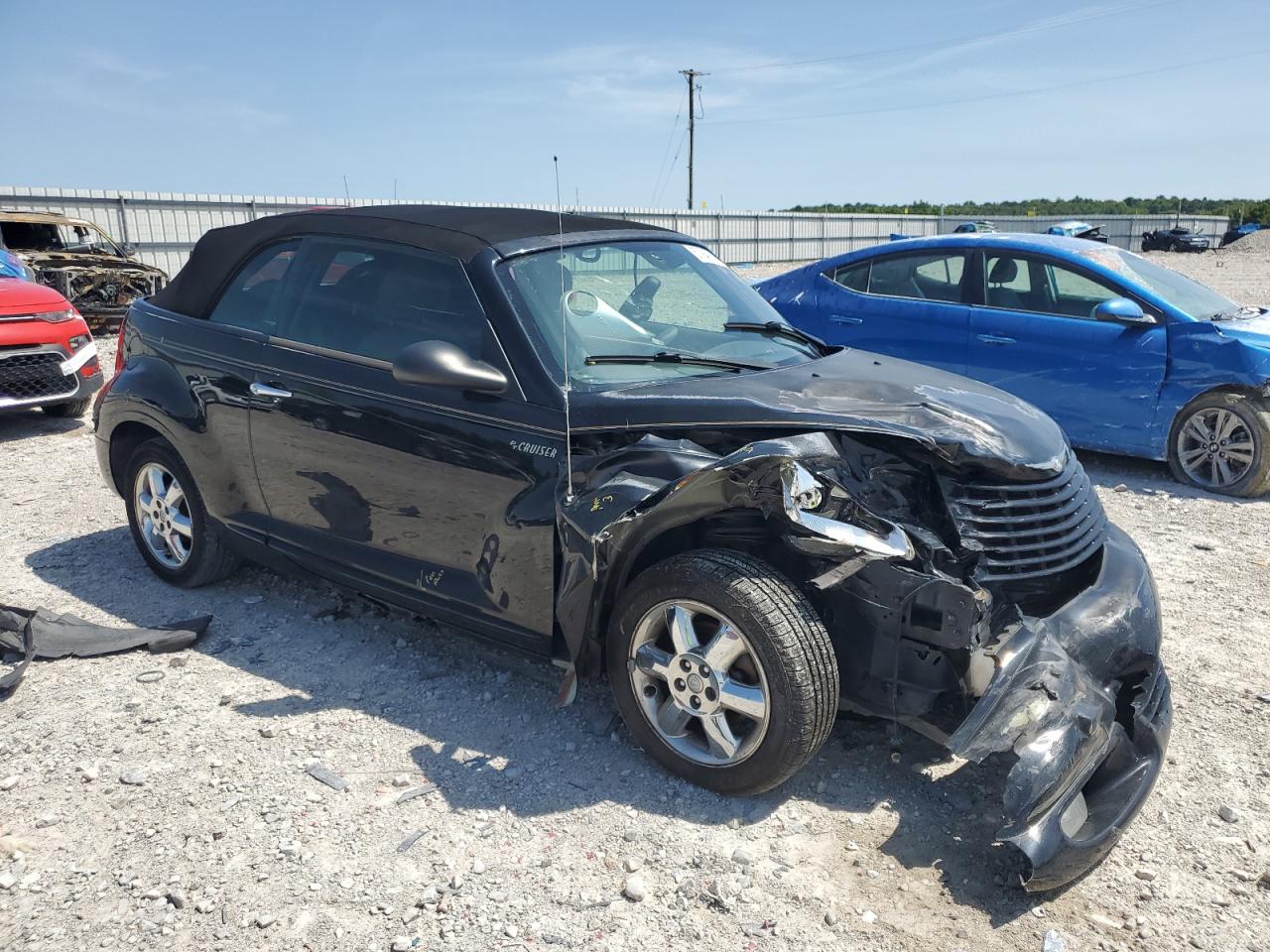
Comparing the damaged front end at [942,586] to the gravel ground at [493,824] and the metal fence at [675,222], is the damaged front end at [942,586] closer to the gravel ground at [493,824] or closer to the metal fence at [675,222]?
the gravel ground at [493,824]

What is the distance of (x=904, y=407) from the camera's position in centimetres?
330

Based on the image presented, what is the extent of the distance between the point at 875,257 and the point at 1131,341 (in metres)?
2.10

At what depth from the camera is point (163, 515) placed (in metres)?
4.91

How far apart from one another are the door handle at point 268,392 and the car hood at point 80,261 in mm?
11467

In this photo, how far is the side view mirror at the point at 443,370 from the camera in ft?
11.0

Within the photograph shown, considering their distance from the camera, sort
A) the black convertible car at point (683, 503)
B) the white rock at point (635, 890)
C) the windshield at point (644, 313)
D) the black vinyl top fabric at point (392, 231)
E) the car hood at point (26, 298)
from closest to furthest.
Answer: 1. the white rock at point (635, 890)
2. the black convertible car at point (683, 503)
3. the windshield at point (644, 313)
4. the black vinyl top fabric at point (392, 231)
5. the car hood at point (26, 298)

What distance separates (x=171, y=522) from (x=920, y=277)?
18.8ft

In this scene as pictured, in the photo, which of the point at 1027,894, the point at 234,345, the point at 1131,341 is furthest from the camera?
the point at 1131,341

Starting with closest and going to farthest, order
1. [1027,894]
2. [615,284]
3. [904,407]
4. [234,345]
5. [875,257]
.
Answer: [1027,894] < [904,407] < [615,284] < [234,345] < [875,257]

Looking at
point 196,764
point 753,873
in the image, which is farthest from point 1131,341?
point 196,764

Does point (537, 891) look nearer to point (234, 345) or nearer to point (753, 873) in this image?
point (753, 873)

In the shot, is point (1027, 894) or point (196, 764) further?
point (196, 764)

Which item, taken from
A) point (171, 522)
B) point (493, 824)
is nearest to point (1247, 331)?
point (493, 824)

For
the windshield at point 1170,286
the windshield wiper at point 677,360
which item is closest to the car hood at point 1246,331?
the windshield at point 1170,286
